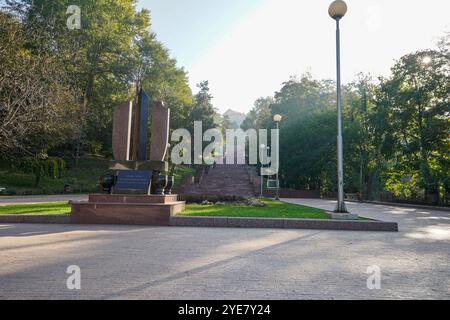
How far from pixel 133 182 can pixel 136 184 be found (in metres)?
0.16

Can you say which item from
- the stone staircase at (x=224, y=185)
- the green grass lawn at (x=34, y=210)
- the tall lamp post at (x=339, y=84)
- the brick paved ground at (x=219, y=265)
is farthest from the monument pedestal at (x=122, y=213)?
the stone staircase at (x=224, y=185)

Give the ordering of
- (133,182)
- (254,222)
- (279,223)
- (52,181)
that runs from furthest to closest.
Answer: (52,181) → (133,182) → (254,222) → (279,223)

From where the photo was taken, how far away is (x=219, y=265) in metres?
4.95

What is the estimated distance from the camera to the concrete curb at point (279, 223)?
31.9 ft

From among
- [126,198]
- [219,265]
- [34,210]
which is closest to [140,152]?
[126,198]

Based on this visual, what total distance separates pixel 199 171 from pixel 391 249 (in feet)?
96.7

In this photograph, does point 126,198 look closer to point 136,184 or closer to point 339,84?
point 136,184

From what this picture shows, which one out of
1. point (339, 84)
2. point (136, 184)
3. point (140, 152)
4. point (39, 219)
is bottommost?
point (39, 219)

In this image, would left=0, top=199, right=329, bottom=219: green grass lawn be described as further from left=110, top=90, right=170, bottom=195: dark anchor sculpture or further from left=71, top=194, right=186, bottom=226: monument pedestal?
left=110, top=90, right=170, bottom=195: dark anchor sculpture

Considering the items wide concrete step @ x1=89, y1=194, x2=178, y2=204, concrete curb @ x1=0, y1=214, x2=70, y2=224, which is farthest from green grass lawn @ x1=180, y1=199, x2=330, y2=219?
concrete curb @ x1=0, y1=214, x2=70, y2=224

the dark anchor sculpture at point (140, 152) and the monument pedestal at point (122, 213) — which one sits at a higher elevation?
the dark anchor sculpture at point (140, 152)

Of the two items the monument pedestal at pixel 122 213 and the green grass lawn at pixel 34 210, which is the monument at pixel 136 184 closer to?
the monument pedestal at pixel 122 213
